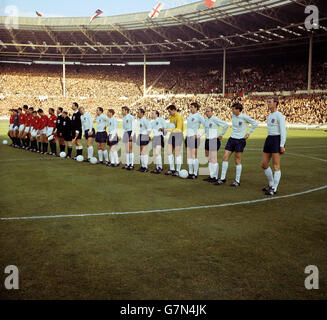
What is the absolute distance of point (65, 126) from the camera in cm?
1444

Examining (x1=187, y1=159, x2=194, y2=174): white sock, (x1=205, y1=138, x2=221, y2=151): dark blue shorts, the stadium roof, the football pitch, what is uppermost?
the stadium roof

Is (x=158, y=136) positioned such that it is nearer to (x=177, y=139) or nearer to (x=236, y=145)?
(x=177, y=139)

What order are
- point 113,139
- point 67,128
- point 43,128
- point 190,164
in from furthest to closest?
point 43,128 → point 67,128 → point 113,139 → point 190,164

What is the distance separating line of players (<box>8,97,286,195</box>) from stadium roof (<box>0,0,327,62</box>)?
27.0m

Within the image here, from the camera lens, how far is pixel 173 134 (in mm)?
11039

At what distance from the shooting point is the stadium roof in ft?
125

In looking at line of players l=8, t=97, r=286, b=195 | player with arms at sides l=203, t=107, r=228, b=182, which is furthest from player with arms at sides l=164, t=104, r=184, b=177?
player with arms at sides l=203, t=107, r=228, b=182

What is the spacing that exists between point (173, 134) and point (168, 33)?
42.5 m

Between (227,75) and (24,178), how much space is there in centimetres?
4728

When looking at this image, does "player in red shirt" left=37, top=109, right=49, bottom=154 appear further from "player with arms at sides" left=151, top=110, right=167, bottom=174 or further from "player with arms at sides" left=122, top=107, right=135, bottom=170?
"player with arms at sides" left=151, top=110, right=167, bottom=174

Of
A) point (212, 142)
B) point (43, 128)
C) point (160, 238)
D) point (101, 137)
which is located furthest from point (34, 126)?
point (160, 238)
